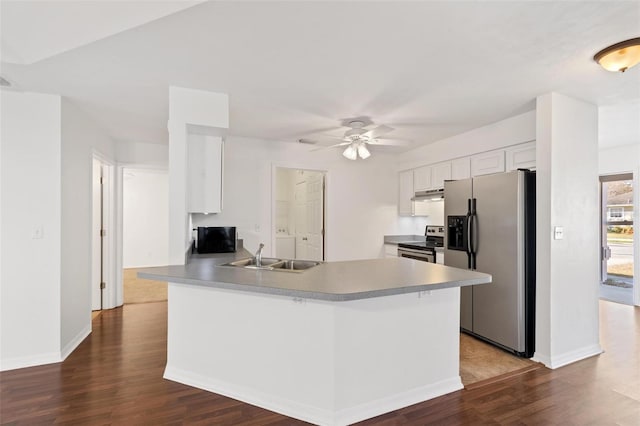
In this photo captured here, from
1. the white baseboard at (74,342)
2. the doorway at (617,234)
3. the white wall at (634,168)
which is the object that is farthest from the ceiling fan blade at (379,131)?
the doorway at (617,234)

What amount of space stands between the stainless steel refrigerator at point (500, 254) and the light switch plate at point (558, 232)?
206mm

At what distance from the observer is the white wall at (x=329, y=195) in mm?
4328

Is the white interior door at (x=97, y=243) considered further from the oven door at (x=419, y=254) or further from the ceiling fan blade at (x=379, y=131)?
the oven door at (x=419, y=254)

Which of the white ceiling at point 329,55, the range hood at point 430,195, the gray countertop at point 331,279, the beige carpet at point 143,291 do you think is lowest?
the beige carpet at point 143,291

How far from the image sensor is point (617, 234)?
19.1 ft

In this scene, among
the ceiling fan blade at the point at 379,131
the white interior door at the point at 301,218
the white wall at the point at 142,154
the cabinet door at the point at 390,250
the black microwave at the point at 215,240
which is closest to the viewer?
the black microwave at the point at 215,240

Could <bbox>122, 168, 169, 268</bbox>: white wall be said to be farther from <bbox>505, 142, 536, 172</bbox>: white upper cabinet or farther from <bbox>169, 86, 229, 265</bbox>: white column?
<bbox>505, 142, 536, 172</bbox>: white upper cabinet

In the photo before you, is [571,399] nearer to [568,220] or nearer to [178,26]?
[568,220]

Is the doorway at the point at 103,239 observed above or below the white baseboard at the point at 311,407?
above

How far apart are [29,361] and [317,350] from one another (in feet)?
8.51

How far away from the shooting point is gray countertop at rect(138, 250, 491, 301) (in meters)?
1.86

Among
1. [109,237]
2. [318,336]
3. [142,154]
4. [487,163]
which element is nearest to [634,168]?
[487,163]

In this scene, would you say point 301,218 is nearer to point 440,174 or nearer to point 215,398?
point 440,174

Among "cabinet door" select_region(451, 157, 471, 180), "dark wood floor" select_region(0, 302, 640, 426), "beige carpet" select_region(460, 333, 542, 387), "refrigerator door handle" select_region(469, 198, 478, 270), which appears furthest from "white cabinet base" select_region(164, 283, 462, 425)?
"cabinet door" select_region(451, 157, 471, 180)
